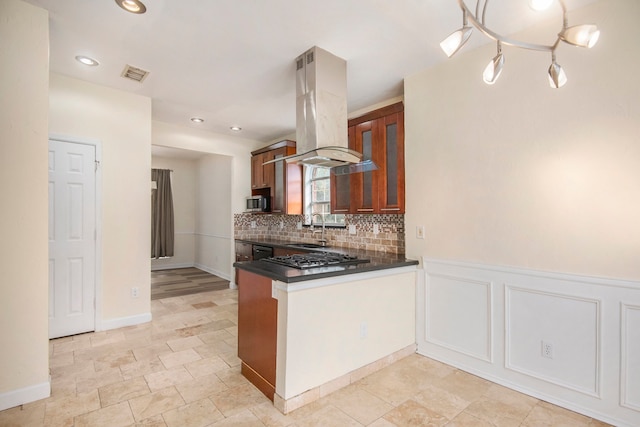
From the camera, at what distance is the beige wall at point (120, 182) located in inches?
131

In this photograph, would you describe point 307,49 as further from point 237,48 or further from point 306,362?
point 306,362

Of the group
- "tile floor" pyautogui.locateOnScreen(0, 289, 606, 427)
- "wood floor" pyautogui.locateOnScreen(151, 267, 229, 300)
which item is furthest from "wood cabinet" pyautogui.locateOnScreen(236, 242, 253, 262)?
"tile floor" pyautogui.locateOnScreen(0, 289, 606, 427)

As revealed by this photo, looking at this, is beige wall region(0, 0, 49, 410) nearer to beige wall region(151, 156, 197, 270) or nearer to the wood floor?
the wood floor

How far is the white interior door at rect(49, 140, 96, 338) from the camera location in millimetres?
3184

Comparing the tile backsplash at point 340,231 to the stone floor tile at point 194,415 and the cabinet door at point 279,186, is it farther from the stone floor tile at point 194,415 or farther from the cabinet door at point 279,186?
the stone floor tile at point 194,415

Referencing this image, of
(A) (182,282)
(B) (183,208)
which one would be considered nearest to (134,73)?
(A) (182,282)

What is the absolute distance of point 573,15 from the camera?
2.10 metres

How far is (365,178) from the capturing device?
3.60 m

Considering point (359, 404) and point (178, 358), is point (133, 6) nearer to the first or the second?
point (178, 358)

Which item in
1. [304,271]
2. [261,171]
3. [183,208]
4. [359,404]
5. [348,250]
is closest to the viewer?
[359,404]

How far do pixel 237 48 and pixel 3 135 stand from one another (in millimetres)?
1748

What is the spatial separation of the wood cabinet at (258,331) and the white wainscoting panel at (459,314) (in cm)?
153

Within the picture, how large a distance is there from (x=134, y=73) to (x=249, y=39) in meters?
1.44

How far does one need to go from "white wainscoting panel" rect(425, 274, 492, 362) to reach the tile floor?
22 cm
